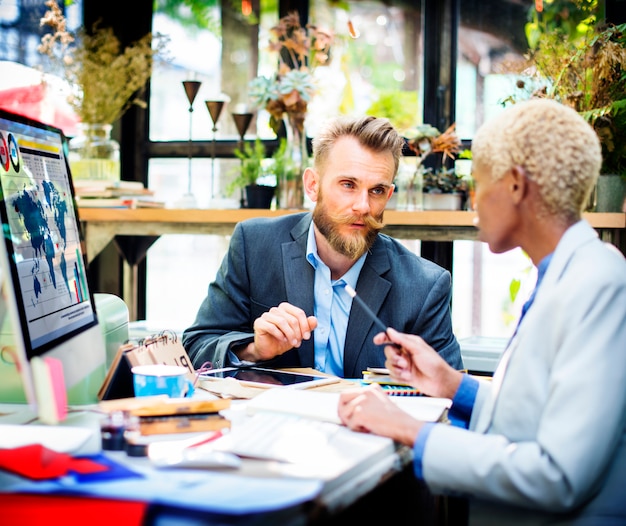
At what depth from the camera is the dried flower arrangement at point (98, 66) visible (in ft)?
12.5

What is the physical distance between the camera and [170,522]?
36.1 inches

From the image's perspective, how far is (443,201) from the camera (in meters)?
3.38

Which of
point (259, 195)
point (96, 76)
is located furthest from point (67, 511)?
point (96, 76)

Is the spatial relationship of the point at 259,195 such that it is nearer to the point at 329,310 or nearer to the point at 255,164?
the point at 255,164

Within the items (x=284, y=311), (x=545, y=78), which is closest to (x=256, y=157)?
(x=545, y=78)

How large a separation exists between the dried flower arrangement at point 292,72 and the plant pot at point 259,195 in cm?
32

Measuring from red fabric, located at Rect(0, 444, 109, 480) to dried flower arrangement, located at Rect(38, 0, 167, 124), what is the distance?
3003mm

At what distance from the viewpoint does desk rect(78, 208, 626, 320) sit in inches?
124

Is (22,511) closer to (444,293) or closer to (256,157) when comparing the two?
(444,293)

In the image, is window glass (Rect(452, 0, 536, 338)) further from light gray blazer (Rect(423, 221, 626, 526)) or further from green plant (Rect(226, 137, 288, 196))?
light gray blazer (Rect(423, 221, 626, 526))

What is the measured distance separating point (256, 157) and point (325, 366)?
1779 mm

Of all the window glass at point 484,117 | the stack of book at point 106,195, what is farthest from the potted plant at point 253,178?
the window glass at point 484,117

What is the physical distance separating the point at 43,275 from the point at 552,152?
→ 0.89 meters

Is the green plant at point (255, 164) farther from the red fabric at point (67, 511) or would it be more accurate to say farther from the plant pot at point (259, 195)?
the red fabric at point (67, 511)
